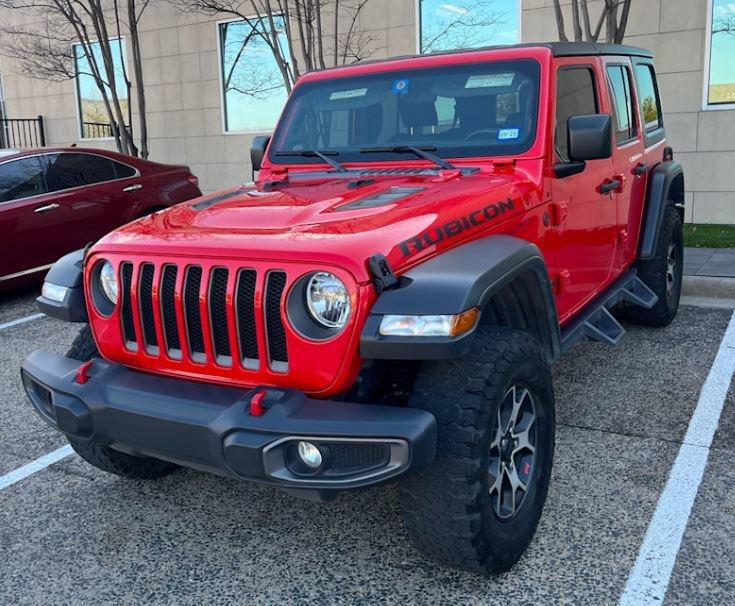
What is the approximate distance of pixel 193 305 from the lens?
2.69 m

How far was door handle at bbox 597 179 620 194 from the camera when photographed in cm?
419

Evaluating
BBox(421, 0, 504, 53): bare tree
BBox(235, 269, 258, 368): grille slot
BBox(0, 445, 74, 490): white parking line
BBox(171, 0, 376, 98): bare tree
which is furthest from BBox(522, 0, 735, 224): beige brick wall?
BBox(235, 269, 258, 368): grille slot

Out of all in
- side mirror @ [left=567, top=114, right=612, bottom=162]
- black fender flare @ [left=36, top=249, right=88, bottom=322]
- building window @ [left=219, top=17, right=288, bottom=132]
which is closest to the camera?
black fender flare @ [left=36, top=249, right=88, bottom=322]

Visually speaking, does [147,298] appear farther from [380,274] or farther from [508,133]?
[508,133]

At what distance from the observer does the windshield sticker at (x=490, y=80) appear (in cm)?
379

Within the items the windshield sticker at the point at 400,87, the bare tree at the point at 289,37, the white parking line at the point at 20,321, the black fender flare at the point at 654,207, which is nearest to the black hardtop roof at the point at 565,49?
the windshield sticker at the point at 400,87

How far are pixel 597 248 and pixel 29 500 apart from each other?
3.11 m

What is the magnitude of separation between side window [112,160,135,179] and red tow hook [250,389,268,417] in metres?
6.36

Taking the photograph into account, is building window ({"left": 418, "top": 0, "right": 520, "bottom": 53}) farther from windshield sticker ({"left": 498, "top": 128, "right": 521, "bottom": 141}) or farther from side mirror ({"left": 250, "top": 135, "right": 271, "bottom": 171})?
windshield sticker ({"left": 498, "top": 128, "right": 521, "bottom": 141})

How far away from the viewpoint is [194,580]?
2.85m

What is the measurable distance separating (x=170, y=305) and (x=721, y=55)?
8869 millimetres

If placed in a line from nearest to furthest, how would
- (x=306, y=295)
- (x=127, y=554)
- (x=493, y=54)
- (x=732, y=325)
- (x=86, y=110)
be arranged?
(x=306, y=295) → (x=127, y=554) → (x=493, y=54) → (x=732, y=325) → (x=86, y=110)

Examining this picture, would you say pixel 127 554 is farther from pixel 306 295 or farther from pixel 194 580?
pixel 306 295

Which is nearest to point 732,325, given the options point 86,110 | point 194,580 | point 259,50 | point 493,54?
point 493,54
